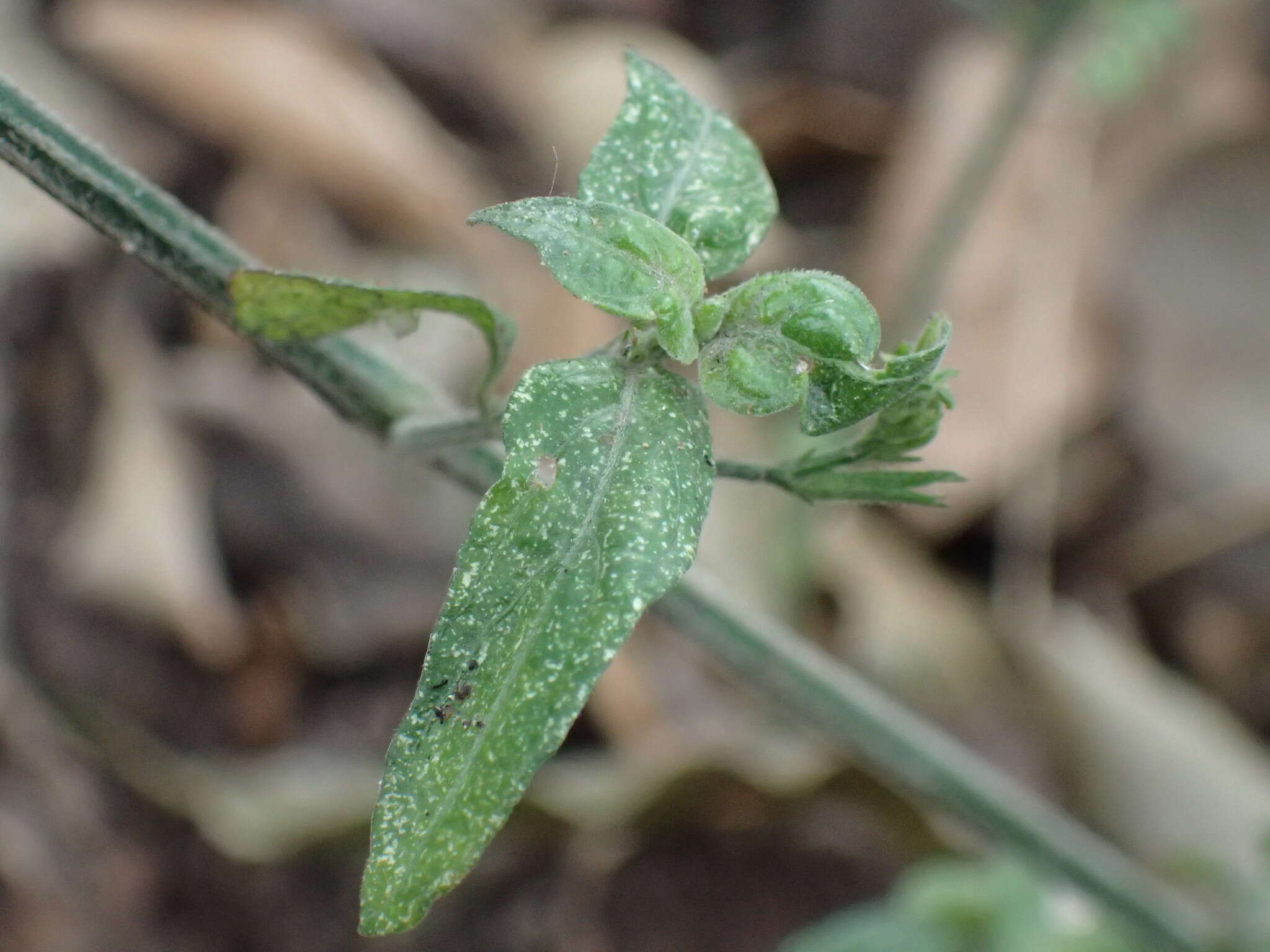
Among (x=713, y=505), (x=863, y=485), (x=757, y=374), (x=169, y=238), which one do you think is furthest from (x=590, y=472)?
(x=713, y=505)

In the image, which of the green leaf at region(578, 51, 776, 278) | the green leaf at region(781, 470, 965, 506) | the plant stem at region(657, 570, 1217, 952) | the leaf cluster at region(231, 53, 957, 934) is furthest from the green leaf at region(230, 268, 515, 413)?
the plant stem at region(657, 570, 1217, 952)

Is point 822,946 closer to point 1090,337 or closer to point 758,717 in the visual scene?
point 758,717

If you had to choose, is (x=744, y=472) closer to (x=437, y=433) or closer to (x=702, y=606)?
(x=437, y=433)

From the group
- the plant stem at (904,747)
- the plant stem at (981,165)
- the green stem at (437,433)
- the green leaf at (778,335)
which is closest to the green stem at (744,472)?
the green leaf at (778,335)

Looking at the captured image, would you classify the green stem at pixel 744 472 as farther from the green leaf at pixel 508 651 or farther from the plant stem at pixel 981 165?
the plant stem at pixel 981 165

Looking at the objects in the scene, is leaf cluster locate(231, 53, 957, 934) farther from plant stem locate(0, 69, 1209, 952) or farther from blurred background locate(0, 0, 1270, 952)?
blurred background locate(0, 0, 1270, 952)

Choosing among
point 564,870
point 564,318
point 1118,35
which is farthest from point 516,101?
point 564,870
